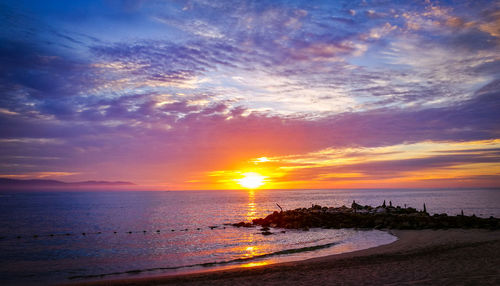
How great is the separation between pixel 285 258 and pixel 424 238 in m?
13.9

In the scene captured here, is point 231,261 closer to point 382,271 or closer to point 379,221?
point 382,271

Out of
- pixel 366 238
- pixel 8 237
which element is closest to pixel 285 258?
pixel 366 238

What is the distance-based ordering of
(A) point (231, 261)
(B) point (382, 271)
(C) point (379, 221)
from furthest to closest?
(C) point (379, 221) → (A) point (231, 261) → (B) point (382, 271)

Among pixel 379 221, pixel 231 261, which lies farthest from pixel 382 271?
pixel 379 221

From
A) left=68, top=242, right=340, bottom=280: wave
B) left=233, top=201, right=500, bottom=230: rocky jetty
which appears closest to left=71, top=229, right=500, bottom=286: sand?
left=68, top=242, right=340, bottom=280: wave

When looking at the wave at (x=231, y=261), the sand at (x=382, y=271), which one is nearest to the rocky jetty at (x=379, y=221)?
the wave at (x=231, y=261)

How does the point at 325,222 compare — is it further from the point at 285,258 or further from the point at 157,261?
the point at 157,261

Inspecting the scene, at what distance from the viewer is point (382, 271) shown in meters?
15.8

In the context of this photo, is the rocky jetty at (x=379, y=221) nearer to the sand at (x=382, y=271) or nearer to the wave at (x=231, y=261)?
the wave at (x=231, y=261)

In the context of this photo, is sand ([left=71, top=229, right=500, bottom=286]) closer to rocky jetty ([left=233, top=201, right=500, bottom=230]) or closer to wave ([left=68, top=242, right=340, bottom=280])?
wave ([left=68, top=242, right=340, bottom=280])

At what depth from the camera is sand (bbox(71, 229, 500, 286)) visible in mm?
14055

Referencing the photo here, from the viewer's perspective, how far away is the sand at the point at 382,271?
14.1 m

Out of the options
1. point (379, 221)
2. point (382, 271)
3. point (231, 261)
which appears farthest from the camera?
point (379, 221)

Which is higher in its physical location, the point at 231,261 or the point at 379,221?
the point at 379,221
